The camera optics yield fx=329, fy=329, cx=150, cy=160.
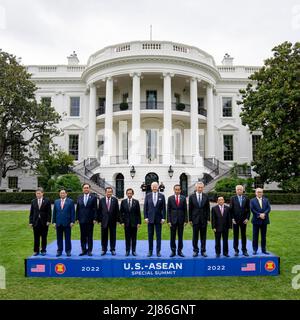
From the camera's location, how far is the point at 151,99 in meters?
29.4

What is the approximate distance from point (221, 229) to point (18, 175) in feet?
91.4

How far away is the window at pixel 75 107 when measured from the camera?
3266 centimetres

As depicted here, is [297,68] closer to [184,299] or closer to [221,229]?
[221,229]

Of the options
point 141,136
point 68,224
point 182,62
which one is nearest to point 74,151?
point 141,136

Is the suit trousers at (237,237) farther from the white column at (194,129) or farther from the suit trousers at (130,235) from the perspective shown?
the white column at (194,129)

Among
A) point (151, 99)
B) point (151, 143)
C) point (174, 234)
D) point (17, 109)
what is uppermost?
point (151, 99)

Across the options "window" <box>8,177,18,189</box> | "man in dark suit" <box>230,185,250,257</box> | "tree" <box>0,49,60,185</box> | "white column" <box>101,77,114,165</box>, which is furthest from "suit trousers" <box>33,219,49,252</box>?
"window" <box>8,177,18,189</box>

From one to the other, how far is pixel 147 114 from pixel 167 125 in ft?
7.76

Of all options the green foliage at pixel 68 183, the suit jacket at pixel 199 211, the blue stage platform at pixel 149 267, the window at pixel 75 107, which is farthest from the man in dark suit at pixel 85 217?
the window at pixel 75 107

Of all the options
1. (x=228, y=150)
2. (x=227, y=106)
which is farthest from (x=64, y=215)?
(x=227, y=106)

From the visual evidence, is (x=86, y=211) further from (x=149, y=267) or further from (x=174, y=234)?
(x=174, y=234)

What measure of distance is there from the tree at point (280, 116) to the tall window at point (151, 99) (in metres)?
8.47

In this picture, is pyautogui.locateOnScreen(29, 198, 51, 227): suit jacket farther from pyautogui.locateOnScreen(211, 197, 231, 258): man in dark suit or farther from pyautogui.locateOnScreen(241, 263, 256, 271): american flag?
pyautogui.locateOnScreen(241, 263, 256, 271): american flag
